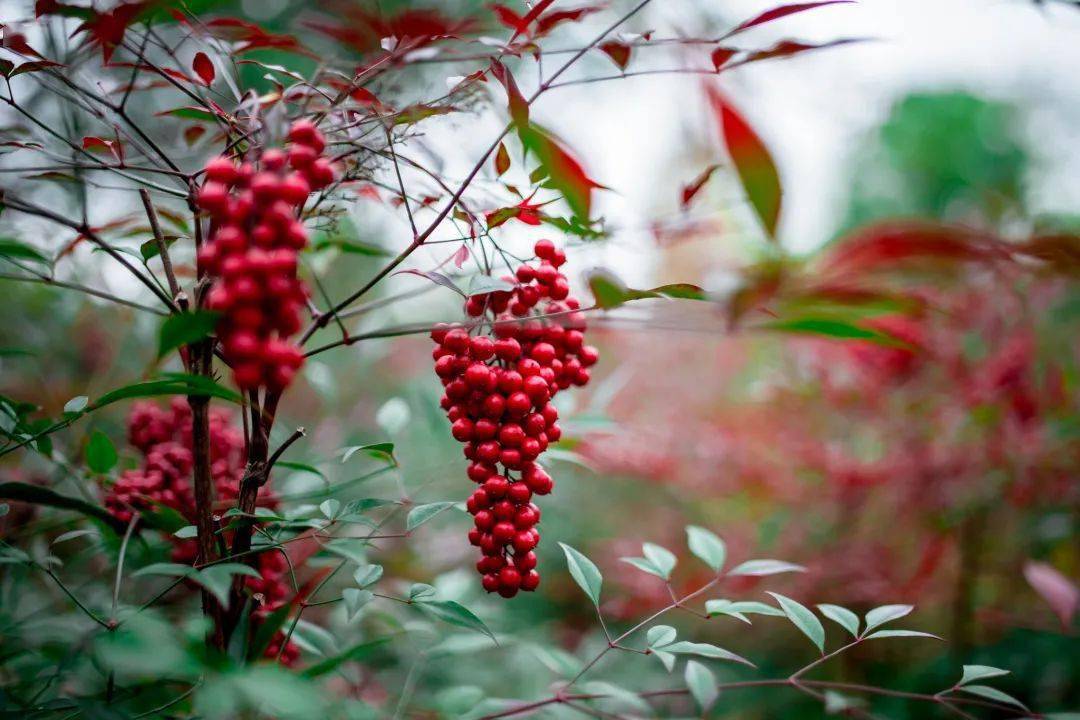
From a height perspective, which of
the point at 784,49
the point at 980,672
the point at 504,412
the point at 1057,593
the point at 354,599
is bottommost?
the point at 1057,593

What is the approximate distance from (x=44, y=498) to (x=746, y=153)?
556mm

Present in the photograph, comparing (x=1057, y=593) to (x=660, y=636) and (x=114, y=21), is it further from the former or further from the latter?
(x=114, y=21)

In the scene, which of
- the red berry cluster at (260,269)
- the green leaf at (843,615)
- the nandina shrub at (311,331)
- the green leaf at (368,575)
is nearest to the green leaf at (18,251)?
the nandina shrub at (311,331)

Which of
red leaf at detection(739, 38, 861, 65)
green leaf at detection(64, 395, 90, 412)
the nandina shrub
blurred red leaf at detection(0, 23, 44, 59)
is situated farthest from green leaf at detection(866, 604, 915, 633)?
blurred red leaf at detection(0, 23, 44, 59)

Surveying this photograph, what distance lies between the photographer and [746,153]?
0.30 m

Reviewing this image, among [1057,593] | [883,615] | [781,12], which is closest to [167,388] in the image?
[781,12]

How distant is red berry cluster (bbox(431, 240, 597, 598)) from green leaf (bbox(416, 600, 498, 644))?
25mm

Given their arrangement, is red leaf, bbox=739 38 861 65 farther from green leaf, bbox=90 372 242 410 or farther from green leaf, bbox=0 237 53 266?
green leaf, bbox=0 237 53 266

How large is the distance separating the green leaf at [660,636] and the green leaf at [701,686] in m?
0.04

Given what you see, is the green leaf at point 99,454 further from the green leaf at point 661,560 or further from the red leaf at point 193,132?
the green leaf at point 661,560

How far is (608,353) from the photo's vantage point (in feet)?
7.50

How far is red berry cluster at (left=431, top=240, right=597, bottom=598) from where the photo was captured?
0.49 m

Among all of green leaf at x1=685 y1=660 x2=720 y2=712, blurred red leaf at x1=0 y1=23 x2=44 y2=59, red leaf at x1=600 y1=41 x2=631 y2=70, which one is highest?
blurred red leaf at x1=0 y1=23 x2=44 y2=59

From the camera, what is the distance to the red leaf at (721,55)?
430 millimetres
